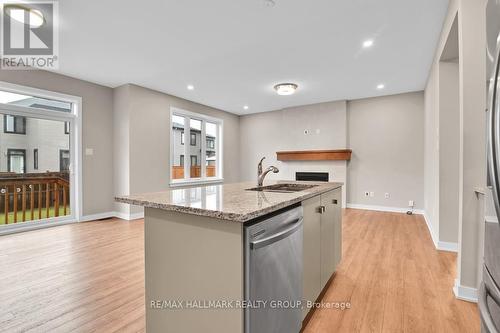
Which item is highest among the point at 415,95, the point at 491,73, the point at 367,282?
the point at 415,95

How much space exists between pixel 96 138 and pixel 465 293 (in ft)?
18.7

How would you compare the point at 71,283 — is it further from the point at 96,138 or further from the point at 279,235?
the point at 96,138

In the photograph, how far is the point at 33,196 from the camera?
4000mm

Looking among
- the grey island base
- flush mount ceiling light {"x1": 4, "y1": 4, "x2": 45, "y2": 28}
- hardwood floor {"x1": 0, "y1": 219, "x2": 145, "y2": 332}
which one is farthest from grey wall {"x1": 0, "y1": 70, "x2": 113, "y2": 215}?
the grey island base

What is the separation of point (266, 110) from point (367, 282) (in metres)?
5.62

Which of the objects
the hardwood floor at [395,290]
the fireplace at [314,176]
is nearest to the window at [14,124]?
the hardwood floor at [395,290]

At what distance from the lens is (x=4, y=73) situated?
138 inches

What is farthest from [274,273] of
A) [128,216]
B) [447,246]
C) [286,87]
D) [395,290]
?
[128,216]

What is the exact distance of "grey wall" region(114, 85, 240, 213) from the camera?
15.1ft

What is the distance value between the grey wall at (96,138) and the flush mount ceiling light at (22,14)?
1.71 metres

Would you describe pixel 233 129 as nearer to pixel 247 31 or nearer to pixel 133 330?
pixel 247 31

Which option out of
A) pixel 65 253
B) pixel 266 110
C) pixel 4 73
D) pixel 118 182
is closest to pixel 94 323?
pixel 65 253

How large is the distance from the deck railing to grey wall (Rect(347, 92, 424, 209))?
612cm

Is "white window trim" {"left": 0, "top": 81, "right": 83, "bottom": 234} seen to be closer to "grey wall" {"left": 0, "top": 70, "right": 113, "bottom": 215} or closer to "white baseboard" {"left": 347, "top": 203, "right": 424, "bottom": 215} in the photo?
"grey wall" {"left": 0, "top": 70, "right": 113, "bottom": 215}
